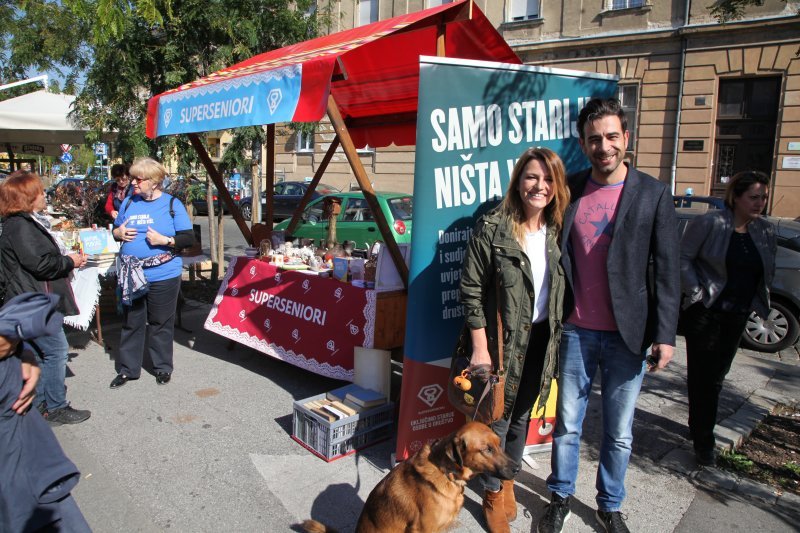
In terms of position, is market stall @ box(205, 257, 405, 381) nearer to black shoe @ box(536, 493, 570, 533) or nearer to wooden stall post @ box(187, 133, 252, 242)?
wooden stall post @ box(187, 133, 252, 242)

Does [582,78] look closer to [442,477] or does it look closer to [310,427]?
[442,477]

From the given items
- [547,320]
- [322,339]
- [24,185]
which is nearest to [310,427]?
[322,339]

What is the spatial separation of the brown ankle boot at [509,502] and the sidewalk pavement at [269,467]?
64 millimetres

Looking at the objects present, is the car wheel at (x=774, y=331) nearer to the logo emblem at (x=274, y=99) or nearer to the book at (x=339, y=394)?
the book at (x=339, y=394)

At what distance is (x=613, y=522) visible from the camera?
9.34ft

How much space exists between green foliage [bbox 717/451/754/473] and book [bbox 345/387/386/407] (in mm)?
2308

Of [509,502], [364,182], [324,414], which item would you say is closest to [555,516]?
[509,502]

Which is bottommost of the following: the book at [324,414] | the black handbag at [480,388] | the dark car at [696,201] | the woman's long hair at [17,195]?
the book at [324,414]

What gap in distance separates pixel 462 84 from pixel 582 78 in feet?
3.13

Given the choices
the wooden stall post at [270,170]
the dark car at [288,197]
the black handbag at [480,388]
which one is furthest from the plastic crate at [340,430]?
the dark car at [288,197]

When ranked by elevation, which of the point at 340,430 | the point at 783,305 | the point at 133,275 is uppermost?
the point at 133,275

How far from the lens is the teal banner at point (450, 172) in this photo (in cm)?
318

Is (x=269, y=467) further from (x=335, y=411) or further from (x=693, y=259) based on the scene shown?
(x=693, y=259)

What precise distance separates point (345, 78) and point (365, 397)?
9.80ft
